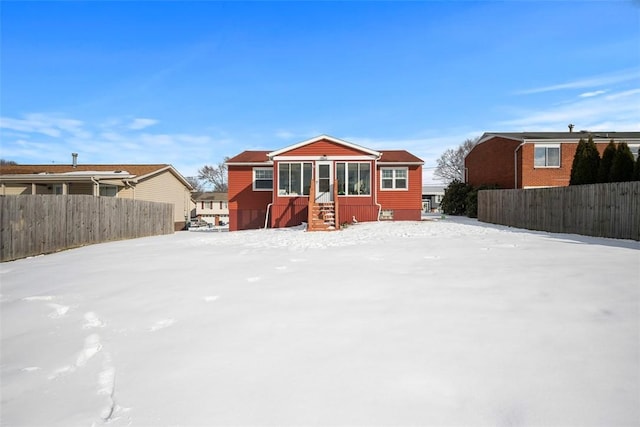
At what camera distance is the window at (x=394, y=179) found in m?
19.6

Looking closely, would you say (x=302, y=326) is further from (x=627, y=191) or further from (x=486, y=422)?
(x=627, y=191)

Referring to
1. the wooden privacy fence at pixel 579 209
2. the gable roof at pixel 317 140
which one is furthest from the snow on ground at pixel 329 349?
the gable roof at pixel 317 140

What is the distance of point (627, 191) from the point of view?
1009 centimetres

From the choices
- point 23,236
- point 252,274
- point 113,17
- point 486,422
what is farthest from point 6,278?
point 113,17

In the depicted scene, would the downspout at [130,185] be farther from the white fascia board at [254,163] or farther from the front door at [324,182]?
the front door at [324,182]

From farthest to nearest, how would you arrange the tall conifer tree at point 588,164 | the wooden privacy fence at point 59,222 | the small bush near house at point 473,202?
the small bush near house at point 473,202
the tall conifer tree at point 588,164
the wooden privacy fence at point 59,222

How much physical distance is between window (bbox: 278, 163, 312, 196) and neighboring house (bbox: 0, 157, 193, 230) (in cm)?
1095

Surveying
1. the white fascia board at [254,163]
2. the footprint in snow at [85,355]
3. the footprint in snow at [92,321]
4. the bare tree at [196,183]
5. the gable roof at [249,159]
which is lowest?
the footprint in snow at [85,355]

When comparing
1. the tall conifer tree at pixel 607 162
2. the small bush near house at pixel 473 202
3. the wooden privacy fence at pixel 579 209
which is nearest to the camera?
the wooden privacy fence at pixel 579 209

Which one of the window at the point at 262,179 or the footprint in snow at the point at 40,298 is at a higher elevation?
the window at the point at 262,179

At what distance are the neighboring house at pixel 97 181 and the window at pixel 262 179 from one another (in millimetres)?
8389

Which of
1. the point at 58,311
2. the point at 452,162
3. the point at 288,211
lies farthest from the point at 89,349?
the point at 452,162

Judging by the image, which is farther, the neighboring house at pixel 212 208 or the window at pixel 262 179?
the neighboring house at pixel 212 208

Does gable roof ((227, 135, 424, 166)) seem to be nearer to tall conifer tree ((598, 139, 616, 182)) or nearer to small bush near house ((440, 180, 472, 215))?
tall conifer tree ((598, 139, 616, 182))
